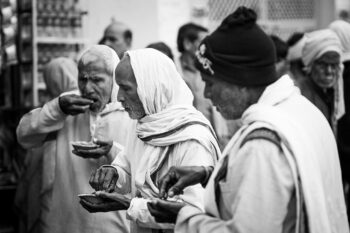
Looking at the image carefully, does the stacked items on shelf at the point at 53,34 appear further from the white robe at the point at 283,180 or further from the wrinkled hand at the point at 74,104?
the white robe at the point at 283,180

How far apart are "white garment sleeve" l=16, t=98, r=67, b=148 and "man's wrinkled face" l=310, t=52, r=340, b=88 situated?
7.52 ft

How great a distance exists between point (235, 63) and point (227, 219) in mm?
558

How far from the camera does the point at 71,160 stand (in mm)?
4379

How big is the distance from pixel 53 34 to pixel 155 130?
15.0 ft

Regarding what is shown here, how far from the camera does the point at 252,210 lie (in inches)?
92.6

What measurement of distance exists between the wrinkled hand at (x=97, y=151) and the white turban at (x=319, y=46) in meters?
2.43

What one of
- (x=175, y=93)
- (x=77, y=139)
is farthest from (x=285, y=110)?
(x=77, y=139)

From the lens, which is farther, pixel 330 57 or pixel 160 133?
pixel 330 57

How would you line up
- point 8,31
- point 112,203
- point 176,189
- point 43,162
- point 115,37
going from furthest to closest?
point 8,31 < point 115,37 < point 43,162 < point 112,203 < point 176,189

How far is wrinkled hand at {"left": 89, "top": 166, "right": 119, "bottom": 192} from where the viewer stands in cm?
355

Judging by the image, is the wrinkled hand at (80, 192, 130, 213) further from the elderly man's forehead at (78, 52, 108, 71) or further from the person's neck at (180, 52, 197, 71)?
the person's neck at (180, 52, 197, 71)

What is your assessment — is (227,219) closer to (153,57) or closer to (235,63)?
(235,63)

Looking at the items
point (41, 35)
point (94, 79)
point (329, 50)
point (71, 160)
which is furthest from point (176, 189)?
point (41, 35)

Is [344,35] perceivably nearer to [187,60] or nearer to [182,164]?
[187,60]
